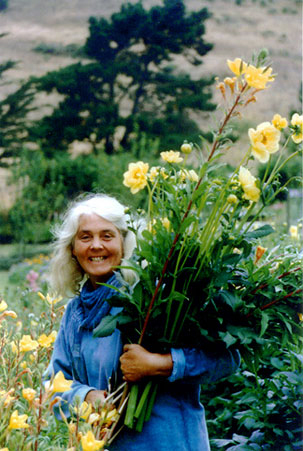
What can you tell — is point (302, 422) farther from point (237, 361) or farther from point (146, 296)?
point (146, 296)

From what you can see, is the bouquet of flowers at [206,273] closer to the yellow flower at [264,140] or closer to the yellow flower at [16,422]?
the yellow flower at [264,140]

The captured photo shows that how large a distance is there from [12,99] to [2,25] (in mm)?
1835

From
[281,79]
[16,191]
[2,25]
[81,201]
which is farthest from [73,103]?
[81,201]

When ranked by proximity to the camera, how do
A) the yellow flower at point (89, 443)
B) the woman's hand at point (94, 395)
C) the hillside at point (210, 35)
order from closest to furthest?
Result: 1. the yellow flower at point (89, 443)
2. the woman's hand at point (94, 395)
3. the hillside at point (210, 35)

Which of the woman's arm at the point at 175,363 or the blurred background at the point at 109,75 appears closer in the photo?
the woman's arm at the point at 175,363

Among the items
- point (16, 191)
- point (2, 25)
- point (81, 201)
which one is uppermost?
point (2, 25)

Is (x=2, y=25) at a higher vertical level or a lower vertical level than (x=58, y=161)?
higher

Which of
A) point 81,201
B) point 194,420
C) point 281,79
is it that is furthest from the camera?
point 281,79

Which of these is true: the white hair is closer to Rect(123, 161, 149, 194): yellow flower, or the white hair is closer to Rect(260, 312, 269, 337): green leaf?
Rect(123, 161, 149, 194): yellow flower

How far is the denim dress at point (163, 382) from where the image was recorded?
1.36 meters

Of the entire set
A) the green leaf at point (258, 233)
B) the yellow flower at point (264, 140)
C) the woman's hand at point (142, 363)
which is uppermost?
the yellow flower at point (264, 140)

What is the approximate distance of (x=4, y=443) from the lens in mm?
1003

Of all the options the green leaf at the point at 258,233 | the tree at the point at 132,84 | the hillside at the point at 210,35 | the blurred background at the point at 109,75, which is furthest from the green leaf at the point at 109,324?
the tree at the point at 132,84

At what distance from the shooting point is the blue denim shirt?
1.36 metres
